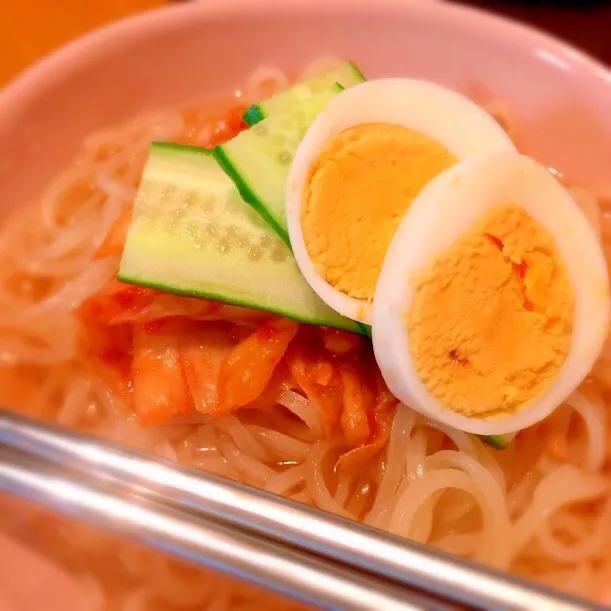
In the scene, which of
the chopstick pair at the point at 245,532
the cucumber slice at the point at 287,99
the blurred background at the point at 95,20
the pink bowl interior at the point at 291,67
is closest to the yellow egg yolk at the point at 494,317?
the chopstick pair at the point at 245,532

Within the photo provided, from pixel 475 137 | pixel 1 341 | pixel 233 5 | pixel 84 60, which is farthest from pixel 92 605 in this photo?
pixel 233 5

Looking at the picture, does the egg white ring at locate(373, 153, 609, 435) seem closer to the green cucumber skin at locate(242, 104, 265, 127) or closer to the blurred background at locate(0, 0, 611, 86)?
the green cucumber skin at locate(242, 104, 265, 127)

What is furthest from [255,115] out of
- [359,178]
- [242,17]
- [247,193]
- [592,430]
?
[592,430]

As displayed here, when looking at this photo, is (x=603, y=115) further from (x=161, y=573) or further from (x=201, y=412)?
(x=161, y=573)

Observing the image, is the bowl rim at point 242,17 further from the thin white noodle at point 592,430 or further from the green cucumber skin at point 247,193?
the thin white noodle at point 592,430

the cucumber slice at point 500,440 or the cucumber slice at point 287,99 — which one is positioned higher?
the cucumber slice at point 287,99

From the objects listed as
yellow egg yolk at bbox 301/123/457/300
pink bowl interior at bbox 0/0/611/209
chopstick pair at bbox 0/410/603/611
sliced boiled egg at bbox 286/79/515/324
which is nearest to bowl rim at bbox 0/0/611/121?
pink bowl interior at bbox 0/0/611/209

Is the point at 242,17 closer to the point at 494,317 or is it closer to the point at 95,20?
the point at 95,20
